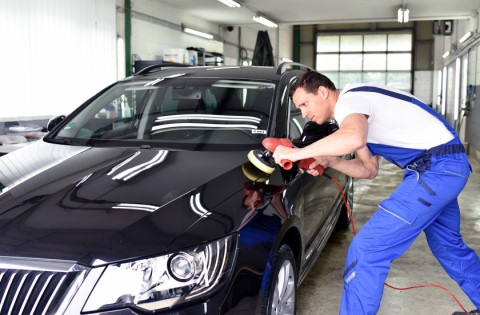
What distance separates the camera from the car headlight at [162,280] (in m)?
1.43

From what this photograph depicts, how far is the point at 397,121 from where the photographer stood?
2160mm

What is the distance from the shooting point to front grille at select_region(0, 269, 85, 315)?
54.8 inches

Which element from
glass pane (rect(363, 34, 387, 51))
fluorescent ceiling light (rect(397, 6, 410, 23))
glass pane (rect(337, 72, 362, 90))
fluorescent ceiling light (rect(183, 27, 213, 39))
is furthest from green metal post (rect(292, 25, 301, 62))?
fluorescent ceiling light (rect(397, 6, 410, 23))

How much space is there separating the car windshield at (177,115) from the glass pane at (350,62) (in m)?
20.2

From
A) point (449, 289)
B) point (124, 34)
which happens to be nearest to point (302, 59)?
point (124, 34)

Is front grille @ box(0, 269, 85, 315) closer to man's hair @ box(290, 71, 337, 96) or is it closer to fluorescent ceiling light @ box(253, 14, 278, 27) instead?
man's hair @ box(290, 71, 337, 96)

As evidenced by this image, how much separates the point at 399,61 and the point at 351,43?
2.22 metres

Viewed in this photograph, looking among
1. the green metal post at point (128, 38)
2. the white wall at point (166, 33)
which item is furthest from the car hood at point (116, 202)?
the white wall at point (166, 33)

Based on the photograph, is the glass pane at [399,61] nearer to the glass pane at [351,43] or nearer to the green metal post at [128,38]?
the glass pane at [351,43]

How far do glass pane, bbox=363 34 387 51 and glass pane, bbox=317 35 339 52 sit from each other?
130cm

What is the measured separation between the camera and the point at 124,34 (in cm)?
923

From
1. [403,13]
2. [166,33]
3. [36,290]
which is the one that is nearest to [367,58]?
[403,13]

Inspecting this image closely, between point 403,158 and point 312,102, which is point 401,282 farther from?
point 312,102

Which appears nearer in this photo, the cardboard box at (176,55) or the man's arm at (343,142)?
the man's arm at (343,142)
